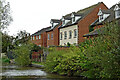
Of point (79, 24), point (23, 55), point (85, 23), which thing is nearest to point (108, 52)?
point (23, 55)

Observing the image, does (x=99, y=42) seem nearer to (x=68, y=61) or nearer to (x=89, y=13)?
(x=68, y=61)

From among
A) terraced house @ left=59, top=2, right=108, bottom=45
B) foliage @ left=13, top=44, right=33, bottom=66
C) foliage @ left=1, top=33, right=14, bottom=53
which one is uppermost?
terraced house @ left=59, top=2, right=108, bottom=45

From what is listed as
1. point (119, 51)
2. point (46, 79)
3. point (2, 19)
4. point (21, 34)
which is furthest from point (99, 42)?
point (21, 34)

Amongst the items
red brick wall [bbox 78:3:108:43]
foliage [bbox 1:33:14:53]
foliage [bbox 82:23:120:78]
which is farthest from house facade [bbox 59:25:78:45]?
foliage [bbox 82:23:120:78]

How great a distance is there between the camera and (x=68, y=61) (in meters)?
15.1

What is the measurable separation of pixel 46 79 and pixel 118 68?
6069 millimetres

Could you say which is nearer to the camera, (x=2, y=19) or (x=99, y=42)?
(x=99, y=42)

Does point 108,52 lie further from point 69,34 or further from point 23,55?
point 69,34

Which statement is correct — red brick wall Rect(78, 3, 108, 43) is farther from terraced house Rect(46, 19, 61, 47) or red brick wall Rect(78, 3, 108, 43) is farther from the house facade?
terraced house Rect(46, 19, 61, 47)

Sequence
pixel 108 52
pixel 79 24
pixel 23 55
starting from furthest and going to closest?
pixel 79 24
pixel 23 55
pixel 108 52

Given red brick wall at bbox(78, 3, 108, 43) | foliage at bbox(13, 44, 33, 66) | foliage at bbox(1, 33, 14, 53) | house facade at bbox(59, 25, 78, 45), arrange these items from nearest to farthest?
1. foliage at bbox(13, 44, 33, 66)
2. red brick wall at bbox(78, 3, 108, 43)
3. house facade at bbox(59, 25, 78, 45)
4. foliage at bbox(1, 33, 14, 53)

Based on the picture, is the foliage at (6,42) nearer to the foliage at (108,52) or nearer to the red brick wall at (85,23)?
the red brick wall at (85,23)

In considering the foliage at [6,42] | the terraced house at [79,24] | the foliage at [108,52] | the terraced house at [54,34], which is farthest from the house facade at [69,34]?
the foliage at [108,52]

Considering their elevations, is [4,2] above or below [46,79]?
above
